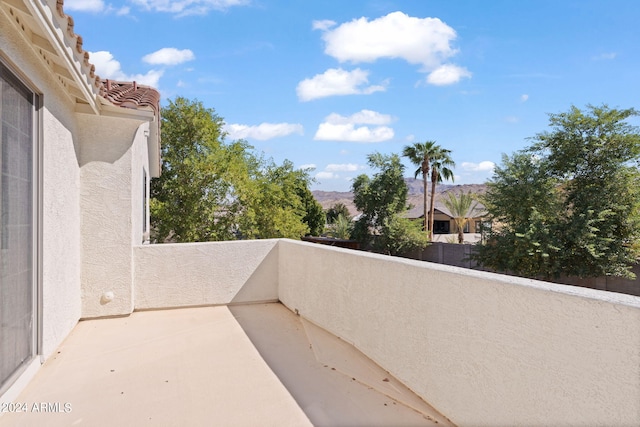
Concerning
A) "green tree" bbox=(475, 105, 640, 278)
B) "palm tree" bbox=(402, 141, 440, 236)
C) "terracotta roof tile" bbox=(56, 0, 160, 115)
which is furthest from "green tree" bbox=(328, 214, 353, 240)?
"terracotta roof tile" bbox=(56, 0, 160, 115)

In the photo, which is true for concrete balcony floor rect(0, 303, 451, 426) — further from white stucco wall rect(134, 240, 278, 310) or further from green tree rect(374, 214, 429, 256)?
green tree rect(374, 214, 429, 256)

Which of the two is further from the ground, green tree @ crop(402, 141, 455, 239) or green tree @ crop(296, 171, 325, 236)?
green tree @ crop(402, 141, 455, 239)

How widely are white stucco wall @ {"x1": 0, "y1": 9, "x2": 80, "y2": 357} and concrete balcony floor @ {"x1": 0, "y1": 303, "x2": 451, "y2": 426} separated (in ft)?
1.48

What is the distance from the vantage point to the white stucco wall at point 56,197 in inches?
148

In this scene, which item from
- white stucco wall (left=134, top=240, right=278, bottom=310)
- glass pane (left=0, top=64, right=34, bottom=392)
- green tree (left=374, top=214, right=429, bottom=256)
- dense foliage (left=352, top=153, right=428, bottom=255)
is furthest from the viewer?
dense foliage (left=352, top=153, right=428, bottom=255)

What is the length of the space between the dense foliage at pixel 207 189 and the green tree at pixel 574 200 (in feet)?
43.7

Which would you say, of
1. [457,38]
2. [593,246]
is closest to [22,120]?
[593,246]

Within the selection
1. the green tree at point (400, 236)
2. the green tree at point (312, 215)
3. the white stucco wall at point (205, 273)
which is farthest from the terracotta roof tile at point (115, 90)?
the green tree at point (312, 215)

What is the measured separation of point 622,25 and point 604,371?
87.8 ft

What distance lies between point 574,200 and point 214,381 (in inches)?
935

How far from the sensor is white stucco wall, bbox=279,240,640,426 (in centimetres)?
206

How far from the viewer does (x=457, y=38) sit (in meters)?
25.5

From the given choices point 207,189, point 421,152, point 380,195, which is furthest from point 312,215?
point 207,189

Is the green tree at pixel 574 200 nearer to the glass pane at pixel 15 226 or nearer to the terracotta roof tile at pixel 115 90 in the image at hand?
the terracotta roof tile at pixel 115 90
